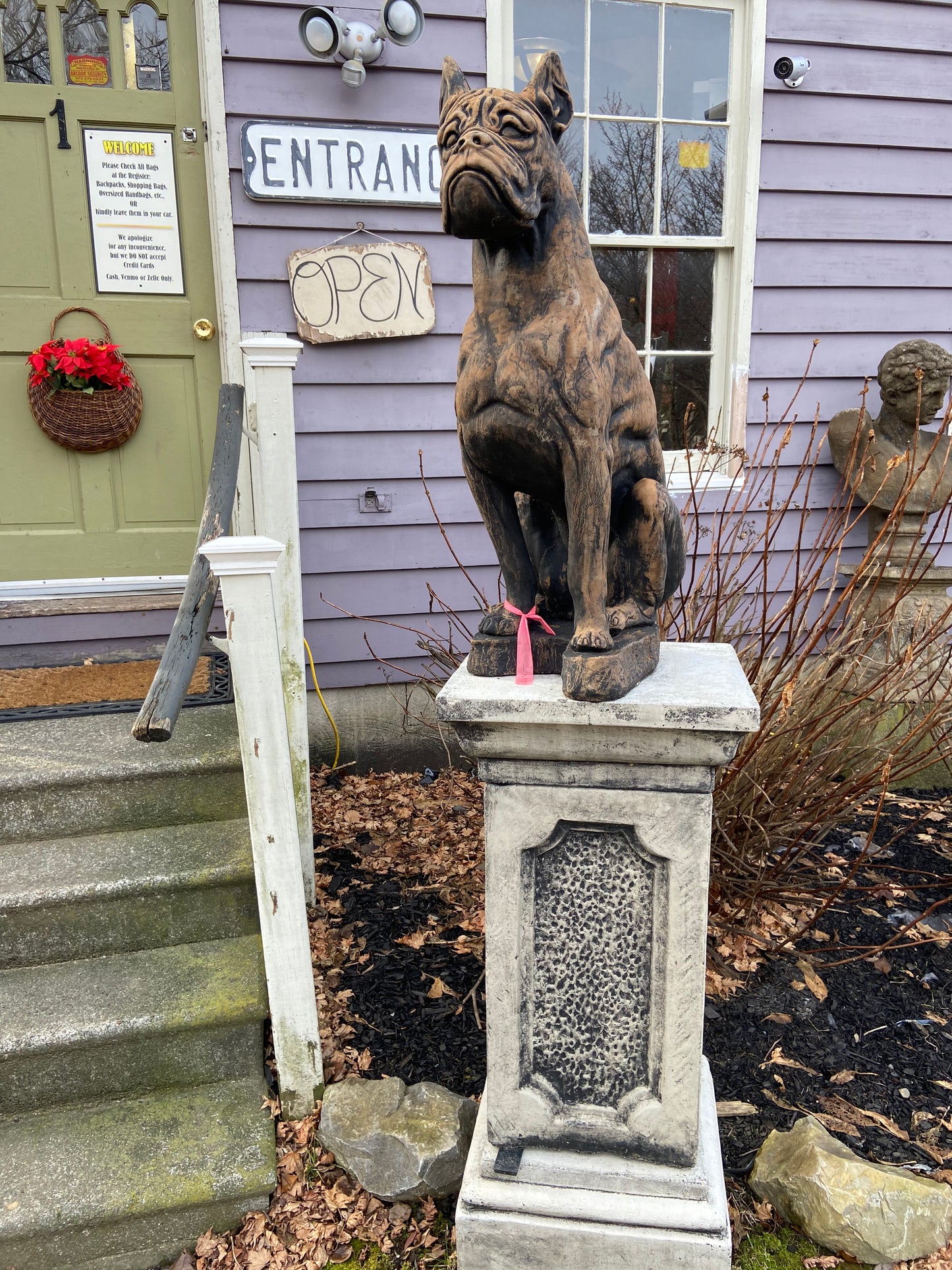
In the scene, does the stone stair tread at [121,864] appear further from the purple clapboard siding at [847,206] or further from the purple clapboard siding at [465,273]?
the purple clapboard siding at [847,206]

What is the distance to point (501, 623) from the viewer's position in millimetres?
1611

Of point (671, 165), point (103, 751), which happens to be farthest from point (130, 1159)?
point (671, 165)

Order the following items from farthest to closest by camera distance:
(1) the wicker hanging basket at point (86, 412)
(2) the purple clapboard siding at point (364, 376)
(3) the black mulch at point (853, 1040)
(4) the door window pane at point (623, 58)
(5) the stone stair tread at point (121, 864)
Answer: (4) the door window pane at point (623, 58) → (1) the wicker hanging basket at point (86, 412) → (2) the purple clapboard siding at point (364, 376) → (5) the stone stair tread at point (121, 864) → (3) the black mulch at point (853, 1040)

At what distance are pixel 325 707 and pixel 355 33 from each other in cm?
270

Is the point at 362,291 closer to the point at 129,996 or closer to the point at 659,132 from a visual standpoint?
the point at 659,132

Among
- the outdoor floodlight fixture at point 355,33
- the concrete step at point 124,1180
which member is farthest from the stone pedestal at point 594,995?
the outdoor floodlight fixture at point 355,33

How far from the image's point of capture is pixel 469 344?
1472 millimetres

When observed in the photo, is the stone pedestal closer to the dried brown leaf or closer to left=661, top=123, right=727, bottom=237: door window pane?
the dried brown leaf

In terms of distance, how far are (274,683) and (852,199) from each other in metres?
3.67

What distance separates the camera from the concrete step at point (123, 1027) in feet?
6.63

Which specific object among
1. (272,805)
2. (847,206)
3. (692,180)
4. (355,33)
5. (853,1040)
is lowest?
(853,1040)

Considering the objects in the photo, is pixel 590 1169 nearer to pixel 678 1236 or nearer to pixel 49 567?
pixel 678 1236

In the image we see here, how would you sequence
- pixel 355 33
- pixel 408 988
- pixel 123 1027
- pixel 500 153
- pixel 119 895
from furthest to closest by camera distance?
pixel 355 33, pixel 408 988, pixel 119 895, pixel 123 1027, pixel 500 153

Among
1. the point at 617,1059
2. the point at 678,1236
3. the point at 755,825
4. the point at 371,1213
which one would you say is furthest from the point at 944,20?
the point at 371,1213
